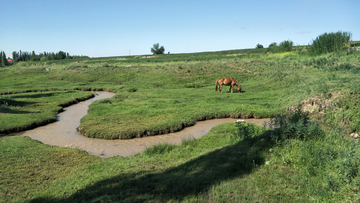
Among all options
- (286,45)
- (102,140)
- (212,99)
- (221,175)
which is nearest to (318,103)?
(212,99)

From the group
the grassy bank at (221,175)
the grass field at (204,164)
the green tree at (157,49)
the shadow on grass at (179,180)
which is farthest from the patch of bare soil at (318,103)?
the green tree at (157,49)

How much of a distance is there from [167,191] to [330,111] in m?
10.3

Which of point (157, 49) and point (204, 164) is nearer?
point (204, 164)

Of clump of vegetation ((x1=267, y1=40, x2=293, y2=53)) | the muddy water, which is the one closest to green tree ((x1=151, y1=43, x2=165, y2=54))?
clump of vegetation ((x1=267, y1=40, x2=293, y2=53))

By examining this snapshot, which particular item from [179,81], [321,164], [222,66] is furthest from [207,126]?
[222,66]

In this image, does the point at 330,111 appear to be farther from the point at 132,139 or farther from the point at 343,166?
the point at 132,139

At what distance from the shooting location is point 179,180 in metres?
5.64

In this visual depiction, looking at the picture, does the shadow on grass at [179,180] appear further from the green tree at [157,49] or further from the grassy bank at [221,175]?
the green tree at [157,49]

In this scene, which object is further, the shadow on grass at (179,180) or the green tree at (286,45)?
the green tree at (286,45)

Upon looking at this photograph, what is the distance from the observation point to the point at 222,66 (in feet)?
127

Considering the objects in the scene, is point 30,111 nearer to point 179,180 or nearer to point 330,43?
point 179,180

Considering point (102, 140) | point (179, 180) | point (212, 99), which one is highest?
point (212, 99)

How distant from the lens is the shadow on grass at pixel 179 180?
5145 mm

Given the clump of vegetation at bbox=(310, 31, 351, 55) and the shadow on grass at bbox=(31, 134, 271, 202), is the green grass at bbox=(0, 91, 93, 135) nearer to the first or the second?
the shadow on grass at bbox=(31, 134, 271, 202)
